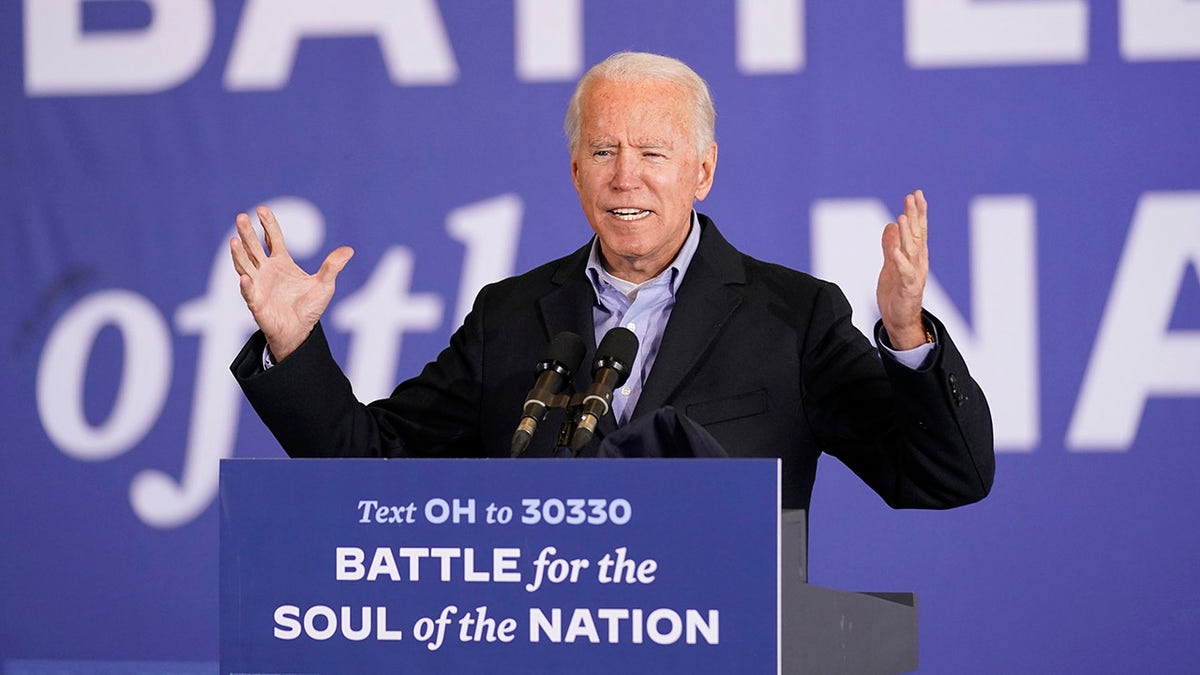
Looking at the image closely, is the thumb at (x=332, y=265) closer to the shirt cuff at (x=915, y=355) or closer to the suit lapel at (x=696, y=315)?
the suit lapel at (x=696, y=315)

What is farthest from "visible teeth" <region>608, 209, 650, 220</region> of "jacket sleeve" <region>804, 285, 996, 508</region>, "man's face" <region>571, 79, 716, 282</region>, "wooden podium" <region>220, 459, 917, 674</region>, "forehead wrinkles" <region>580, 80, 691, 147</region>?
"wooden podium" <region>220, 459, 917, 674</region>

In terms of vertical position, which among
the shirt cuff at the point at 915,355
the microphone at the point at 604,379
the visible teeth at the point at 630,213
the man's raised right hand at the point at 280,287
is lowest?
the microphone at the point at 604,379

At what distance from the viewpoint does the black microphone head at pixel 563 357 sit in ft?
5.65

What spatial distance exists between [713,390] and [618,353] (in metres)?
0.53

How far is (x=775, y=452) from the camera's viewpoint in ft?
7.25

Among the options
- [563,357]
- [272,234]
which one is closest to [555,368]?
[563,357]

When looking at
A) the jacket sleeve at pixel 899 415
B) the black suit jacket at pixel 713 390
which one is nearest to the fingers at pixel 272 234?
the black suit jacket at pixel 713 390

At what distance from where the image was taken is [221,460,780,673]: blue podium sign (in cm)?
134

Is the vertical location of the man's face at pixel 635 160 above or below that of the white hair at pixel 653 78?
below

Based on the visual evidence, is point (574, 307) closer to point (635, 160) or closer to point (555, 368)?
point (635, 160)

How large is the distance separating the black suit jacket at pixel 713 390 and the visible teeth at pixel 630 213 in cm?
13

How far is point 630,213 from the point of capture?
224 cm

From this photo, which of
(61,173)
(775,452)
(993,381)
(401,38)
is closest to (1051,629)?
(993,381)

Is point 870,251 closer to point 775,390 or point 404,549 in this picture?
point 775,390
